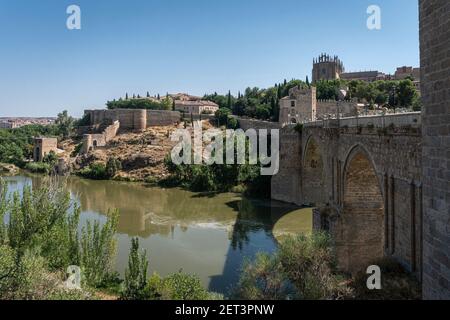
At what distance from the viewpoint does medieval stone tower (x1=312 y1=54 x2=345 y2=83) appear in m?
86.9

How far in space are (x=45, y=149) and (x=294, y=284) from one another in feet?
169

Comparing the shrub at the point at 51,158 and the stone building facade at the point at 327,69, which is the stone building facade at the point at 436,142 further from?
the stone building facade at the point at 327,69

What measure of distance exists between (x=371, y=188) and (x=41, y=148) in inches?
1959

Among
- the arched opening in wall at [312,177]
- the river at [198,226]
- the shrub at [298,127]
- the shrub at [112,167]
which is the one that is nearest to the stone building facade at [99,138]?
the shrub at [112,167]

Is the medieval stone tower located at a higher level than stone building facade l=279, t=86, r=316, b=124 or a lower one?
higher

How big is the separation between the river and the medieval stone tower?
2436 inches

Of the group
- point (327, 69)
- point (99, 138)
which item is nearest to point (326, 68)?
point (327, 69)

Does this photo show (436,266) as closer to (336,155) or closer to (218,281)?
(218,281)

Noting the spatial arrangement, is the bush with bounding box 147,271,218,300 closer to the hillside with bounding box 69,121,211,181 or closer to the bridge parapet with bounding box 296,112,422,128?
the bridge parapet with bounding box 296,112,422,128

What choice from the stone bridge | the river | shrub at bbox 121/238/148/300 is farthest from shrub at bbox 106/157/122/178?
shrub at bbox 121/238/148/300

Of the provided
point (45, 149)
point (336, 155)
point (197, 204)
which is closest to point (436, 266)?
point (336, 155)

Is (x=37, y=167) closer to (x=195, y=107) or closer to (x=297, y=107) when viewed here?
(x=195, y=107)

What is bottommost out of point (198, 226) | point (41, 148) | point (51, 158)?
point (198, 226)

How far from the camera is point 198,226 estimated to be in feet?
74.5
